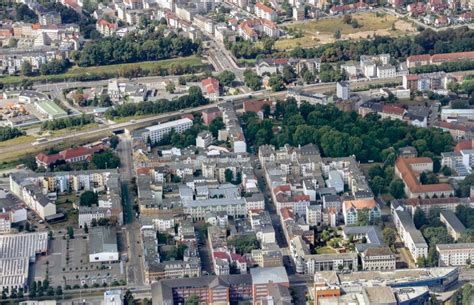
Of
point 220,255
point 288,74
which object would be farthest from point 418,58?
point 220,255

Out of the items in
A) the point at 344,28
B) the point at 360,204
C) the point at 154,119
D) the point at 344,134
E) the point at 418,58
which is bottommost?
the point at 344,28

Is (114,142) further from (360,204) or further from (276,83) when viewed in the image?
(360,204)

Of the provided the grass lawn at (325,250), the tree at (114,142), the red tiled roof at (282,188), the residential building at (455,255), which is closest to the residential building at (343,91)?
the tree at (114,142)

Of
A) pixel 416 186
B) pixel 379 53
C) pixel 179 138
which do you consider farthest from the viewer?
pixel 379 53

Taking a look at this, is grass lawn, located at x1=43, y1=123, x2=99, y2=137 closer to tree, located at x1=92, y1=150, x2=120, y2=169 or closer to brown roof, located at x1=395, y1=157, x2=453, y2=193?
tree, located at x1=92, y1=150, x2=120, y2=169

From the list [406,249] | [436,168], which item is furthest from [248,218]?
[436,168]

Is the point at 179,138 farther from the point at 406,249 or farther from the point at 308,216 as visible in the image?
the point at 406,249

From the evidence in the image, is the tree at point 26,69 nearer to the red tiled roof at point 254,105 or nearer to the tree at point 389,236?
the red tiled roof at point 254,105

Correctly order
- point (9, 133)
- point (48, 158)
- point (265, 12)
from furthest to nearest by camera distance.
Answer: point (265, 12)
point (9, 133)
point (48, 158)

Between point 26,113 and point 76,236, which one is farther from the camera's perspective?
point 26,113
